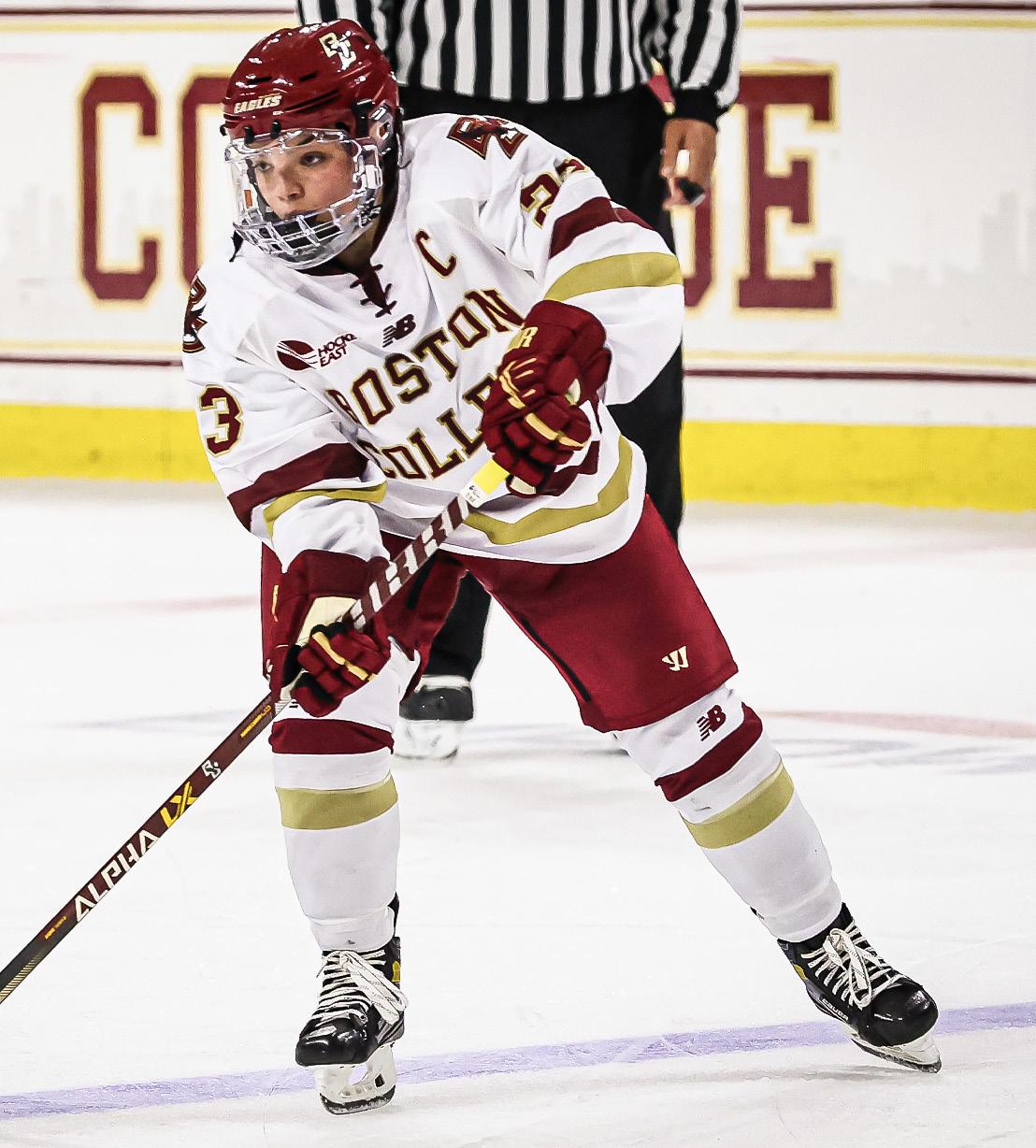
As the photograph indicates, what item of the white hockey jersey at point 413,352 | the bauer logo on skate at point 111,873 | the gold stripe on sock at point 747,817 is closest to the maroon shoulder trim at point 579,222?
the white hockey jersey at point 413,352

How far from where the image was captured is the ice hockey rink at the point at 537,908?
156 cm

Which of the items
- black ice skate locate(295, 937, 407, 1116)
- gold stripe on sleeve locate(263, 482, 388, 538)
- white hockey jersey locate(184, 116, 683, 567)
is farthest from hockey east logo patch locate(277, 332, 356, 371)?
black ice skate locate(295, 937, 407, 1116)

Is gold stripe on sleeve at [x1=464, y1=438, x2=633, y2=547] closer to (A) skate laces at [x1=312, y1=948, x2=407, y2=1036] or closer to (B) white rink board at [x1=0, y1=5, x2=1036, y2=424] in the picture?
(A) skate laces at [x1=312, y1=948, x2=407, y2=1036]

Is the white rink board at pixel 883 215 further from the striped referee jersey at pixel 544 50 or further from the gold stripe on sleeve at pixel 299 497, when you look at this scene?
the gold stripe on sleeve at pixel 299 497

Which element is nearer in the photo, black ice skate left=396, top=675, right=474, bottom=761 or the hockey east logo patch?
the hockey east logo patch

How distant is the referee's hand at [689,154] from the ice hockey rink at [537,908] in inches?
31.1

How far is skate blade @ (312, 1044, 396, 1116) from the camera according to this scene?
61.2 inches

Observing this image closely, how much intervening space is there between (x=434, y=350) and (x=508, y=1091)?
628 millimetres

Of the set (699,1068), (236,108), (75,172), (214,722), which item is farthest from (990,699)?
(75,172)

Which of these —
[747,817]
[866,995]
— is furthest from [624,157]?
[866,995]

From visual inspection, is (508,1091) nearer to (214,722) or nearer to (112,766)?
(112,766)

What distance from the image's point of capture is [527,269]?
5.57ft

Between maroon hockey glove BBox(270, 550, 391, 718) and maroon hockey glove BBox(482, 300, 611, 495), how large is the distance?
18cm

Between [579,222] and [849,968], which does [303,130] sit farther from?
[849,968]
